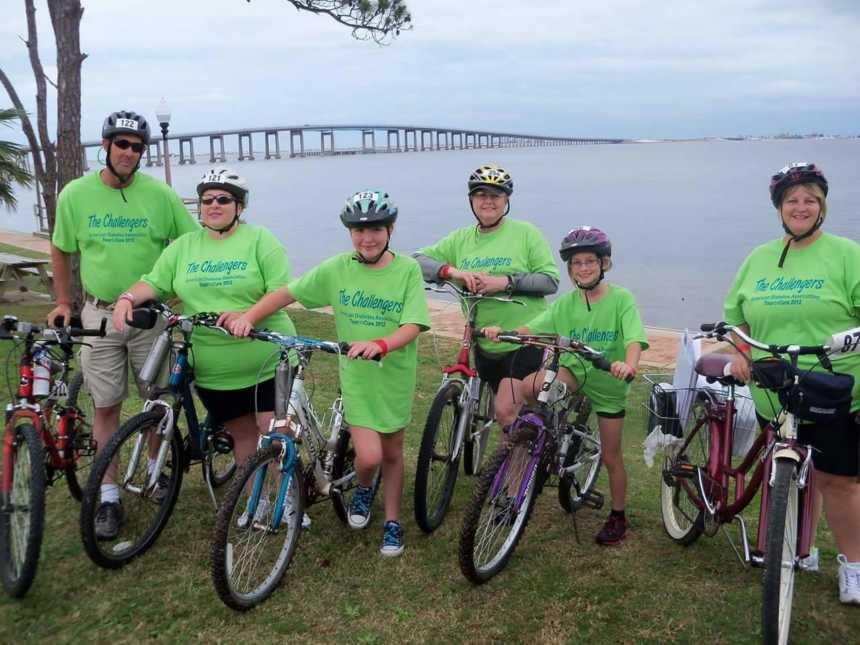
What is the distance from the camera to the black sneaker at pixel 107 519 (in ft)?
14.2

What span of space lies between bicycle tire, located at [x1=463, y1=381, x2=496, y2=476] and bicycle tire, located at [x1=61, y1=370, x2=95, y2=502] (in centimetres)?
220

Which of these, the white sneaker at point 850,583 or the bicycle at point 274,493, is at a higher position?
the bicycle at point 274,493

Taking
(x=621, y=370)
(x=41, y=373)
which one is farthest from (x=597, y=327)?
(x=41, y=373)

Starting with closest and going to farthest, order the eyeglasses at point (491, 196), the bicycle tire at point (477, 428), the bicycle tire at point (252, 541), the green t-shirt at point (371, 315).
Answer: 1. the bicycle tire at point (252, 541)
2. the green t-shirt at point (371, 315)
3. the eyeglasses at point (491, 196)
4. the bicycle tire at point (477, 428)

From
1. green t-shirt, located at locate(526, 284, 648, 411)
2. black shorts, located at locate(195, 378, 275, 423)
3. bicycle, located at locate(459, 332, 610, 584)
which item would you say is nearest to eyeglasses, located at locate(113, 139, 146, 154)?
black shorts, located at locate(195, 378, 275, 423)

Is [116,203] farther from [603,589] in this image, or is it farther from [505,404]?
[603,589]

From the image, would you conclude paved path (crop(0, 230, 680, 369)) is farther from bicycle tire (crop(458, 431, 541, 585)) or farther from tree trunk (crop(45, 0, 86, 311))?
bicycle tire (crop(458, 431, 541, 585))

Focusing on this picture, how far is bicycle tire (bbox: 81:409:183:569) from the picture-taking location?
3965 mm

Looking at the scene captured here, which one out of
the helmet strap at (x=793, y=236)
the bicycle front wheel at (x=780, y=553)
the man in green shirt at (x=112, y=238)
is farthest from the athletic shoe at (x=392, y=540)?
the helmet strap at (x=793, y=236)

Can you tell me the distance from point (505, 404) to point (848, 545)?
1929mm

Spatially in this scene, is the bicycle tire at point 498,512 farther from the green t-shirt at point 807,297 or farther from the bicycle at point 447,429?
the green t-shirt at point 807,297

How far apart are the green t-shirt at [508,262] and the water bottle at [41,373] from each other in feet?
7.74

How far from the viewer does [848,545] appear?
4020 millimetres

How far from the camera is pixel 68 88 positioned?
9.43 metres
